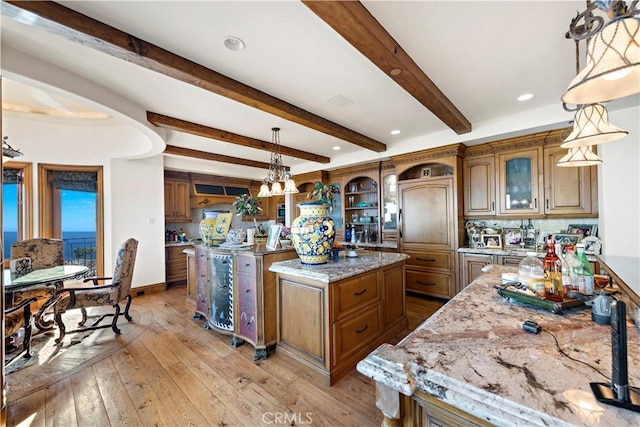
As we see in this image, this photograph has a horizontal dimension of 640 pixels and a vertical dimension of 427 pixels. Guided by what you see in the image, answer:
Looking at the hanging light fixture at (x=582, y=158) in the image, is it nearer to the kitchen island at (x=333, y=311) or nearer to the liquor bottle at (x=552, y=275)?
the liquor bottle at (x=552, y=275)

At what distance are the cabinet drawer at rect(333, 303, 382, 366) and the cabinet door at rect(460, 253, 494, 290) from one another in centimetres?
198

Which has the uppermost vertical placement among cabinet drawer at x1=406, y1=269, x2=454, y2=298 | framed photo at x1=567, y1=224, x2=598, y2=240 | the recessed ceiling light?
the recessed ceiling light

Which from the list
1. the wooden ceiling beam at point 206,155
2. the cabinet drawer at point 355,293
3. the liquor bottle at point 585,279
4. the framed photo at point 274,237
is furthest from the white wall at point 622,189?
the wooden ceiling beam at point 206,155

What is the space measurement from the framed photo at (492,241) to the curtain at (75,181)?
6.54 m

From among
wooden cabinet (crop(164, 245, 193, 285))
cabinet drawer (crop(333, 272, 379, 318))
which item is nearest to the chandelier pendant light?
cabinet drawer (crop(333, 272, 379, 318))

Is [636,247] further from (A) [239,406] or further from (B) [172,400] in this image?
(B) [172,400]

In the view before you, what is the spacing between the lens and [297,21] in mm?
1643

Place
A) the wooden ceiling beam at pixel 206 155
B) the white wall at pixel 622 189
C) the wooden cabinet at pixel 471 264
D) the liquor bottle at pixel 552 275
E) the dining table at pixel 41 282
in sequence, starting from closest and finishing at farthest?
the liquor bottle at pixel 552 275 → the dining table at pixel 41 282 → the white wall at pixel 622 189 → the wooden cabinet at pixel 471 264 → the wooden ceiling beam at pixel 206 155

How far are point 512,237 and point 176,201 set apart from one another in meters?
6.36

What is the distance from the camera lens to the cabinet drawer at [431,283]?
3.83 metres

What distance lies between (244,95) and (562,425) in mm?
2745

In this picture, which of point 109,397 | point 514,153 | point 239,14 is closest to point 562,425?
point 239,14

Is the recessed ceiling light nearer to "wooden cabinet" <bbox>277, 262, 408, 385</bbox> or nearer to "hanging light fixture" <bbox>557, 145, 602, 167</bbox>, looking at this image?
"wooden cabinet" <bbox>277, 262, 408, 385</bbox>

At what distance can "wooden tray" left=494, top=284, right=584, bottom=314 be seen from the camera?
1082mm
